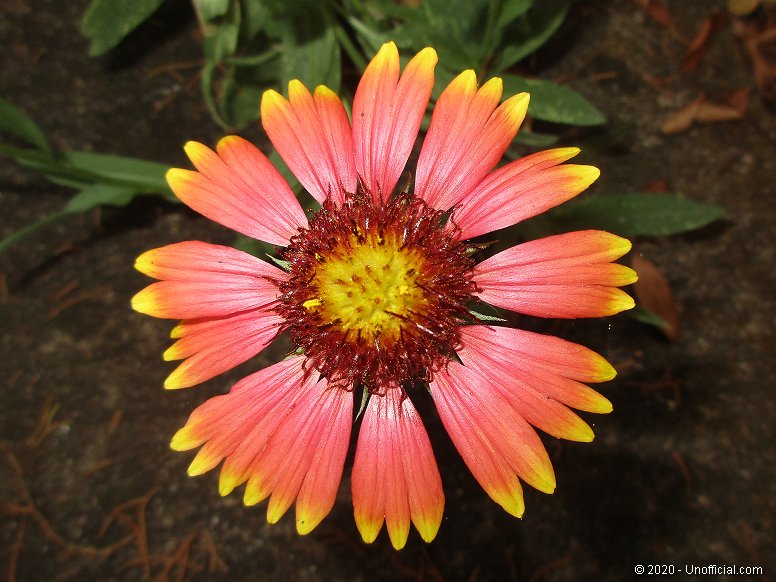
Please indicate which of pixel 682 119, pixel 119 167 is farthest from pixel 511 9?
pixel 119 167

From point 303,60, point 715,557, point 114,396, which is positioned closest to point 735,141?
point 715,557

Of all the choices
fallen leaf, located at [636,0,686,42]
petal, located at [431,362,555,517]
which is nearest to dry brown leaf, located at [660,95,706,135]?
fallen leaf, located at [636,0,686,42]

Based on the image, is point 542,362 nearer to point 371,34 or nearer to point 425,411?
point 425,411

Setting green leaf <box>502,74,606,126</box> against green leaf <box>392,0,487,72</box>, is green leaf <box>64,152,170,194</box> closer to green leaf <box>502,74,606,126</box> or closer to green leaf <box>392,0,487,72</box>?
green leaf <box>392,0,487,72</box>

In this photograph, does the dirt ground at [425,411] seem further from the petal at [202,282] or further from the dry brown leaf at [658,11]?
the petal at [202,282]

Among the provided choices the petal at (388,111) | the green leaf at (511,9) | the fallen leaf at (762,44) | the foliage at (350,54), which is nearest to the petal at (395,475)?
the petal at (388,111)
